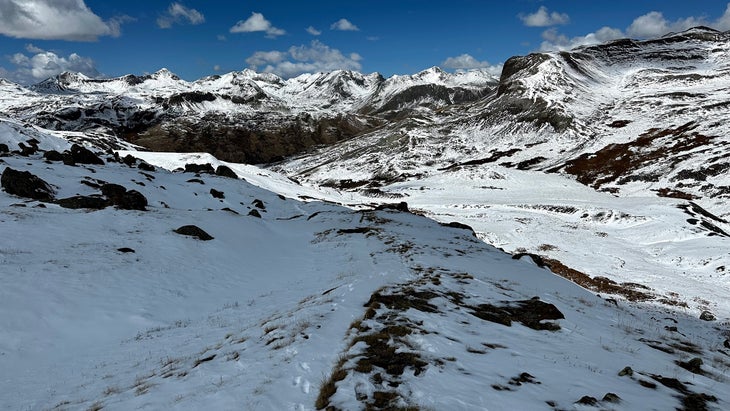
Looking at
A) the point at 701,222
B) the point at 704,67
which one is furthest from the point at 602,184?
the point at 704,67

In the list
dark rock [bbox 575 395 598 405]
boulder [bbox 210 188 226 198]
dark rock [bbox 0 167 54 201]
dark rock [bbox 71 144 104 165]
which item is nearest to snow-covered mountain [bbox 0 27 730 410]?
dark rock [bbox 575 395 598 405]

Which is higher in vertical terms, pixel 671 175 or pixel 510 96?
pixel 510 96

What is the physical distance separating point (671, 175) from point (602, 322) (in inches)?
3853

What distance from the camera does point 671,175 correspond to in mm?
92062

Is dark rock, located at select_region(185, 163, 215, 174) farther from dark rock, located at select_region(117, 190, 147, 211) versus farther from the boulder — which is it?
dark rock, located at select_region(117, 190, 147, 211)

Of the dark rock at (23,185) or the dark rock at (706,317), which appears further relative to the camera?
the dark rock at (23,185)

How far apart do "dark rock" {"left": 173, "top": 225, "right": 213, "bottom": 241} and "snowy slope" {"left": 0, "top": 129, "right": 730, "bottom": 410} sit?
96 cm

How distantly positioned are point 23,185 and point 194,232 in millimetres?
16550

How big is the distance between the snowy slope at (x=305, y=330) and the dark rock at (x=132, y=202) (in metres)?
4.90

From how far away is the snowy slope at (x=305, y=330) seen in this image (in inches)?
331

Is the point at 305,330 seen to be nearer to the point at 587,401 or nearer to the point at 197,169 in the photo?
the point at 587,401

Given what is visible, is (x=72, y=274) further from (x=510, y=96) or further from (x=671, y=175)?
(x=510, y=96)

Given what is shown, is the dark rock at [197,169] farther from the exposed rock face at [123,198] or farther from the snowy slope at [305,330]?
the snowy slope at [305,330]

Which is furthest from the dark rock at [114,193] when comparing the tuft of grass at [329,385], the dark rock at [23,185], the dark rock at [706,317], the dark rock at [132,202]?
the dark rock at [706,317]
